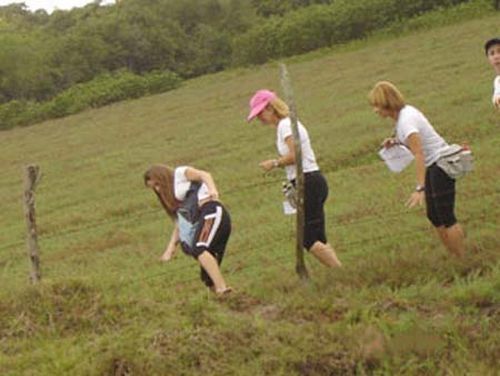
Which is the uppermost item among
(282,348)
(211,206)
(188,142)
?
(211,206)

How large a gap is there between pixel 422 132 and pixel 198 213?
6.87ft

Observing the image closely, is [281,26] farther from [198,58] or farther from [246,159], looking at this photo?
[246,159]

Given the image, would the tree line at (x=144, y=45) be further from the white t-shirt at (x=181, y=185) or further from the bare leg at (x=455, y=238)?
the bare leg at (x=455, y=238)

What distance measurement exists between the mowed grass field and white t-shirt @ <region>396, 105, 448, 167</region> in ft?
3.11

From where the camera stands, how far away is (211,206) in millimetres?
7383

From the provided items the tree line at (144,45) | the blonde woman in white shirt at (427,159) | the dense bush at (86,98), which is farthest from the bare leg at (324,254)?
the tree line at (144,45)

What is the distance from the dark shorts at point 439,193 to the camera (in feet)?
23.6

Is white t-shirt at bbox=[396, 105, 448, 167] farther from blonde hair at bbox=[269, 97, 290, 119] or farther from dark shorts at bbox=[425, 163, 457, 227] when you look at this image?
blonde hair at bbox=[269, 97, 290, 119]

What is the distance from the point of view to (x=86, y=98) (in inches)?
1896

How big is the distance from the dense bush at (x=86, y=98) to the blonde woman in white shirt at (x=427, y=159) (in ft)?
135

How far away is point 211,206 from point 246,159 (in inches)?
536

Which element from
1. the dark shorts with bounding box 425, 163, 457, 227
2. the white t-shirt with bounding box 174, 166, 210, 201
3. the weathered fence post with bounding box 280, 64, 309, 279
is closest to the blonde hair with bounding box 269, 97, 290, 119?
the weathered fence post with bounding box 280, 64, 309, 279

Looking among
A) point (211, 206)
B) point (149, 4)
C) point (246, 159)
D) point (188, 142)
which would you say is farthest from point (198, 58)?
point (211, 206)

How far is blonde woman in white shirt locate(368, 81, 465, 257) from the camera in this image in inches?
280
